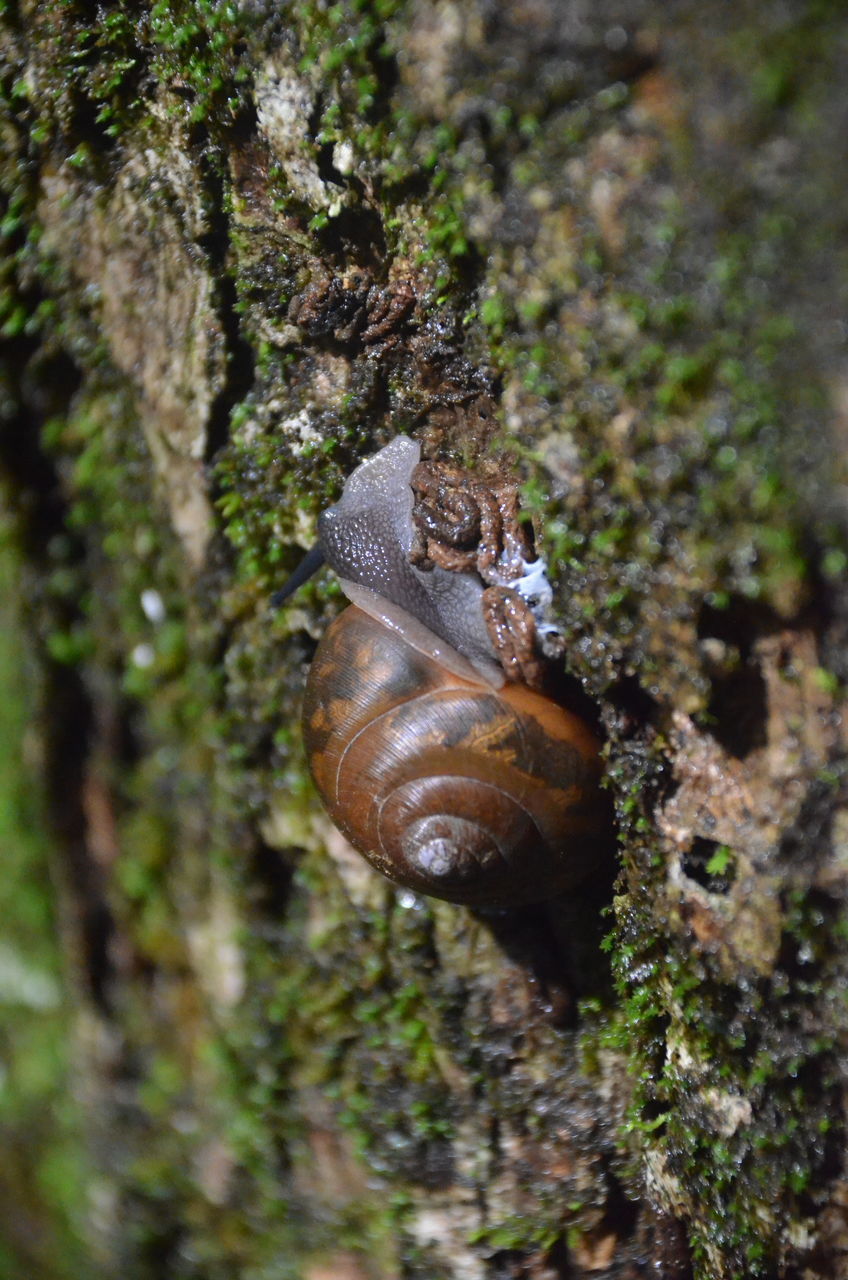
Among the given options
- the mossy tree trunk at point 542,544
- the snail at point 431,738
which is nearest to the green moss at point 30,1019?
the mossy tree trunk at point 542,544

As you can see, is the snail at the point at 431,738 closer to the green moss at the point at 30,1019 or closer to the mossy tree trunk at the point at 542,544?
the mossy tree trunk at the point at 542,544

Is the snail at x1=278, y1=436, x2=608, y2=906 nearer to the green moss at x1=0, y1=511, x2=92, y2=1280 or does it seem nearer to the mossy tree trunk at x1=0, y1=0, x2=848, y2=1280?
the mossy tree trunk at x1=0, y1=0, x2=848, y2=1280

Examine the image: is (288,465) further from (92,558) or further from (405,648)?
(92,558)

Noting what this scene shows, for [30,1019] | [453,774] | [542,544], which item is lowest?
[30,1019]

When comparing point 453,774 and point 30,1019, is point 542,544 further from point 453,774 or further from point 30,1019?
point 30,1019

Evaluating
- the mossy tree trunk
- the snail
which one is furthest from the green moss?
the snail

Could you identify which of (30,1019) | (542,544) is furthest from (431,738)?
(30,1019)

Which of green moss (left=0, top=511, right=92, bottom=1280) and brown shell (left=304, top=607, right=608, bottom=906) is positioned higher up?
brown shell (left=304, top=607, right=608, bottom=906)
